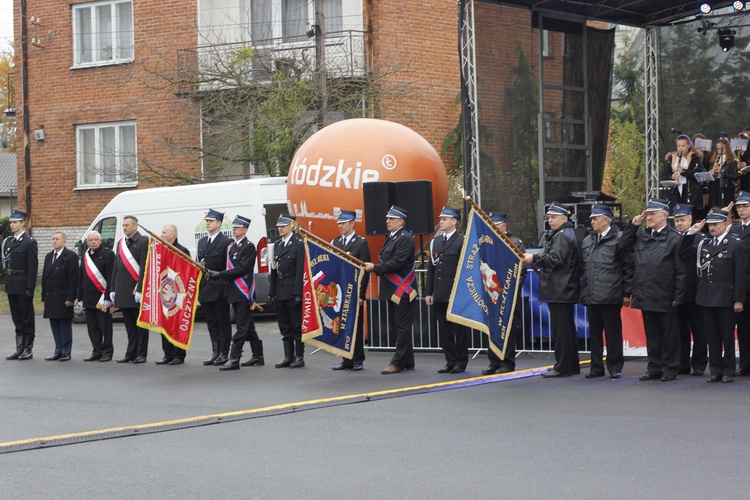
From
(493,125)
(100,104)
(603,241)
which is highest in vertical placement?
(100,104)

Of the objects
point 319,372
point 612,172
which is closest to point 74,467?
point 319,372

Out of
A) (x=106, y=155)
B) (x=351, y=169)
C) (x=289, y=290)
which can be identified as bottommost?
(x=289, y=290)

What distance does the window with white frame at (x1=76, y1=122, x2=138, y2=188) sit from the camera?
91.6 ft

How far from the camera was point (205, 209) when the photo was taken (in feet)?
67.7

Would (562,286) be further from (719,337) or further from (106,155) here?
(106,155)

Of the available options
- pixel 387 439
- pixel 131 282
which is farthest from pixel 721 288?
pixel 131 282

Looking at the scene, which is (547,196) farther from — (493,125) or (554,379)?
(554,379)

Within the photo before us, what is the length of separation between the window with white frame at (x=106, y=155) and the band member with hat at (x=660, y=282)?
18078mm

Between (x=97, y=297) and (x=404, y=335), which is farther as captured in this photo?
(x=97, y=297)

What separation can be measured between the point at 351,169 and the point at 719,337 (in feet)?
20.7

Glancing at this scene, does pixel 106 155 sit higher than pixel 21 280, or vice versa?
pixel 106 155

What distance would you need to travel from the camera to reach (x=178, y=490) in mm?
7109

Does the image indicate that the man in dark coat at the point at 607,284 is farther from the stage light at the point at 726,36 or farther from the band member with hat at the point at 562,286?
the stage light at the point at 726,36

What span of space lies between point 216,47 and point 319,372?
14.3 meters
